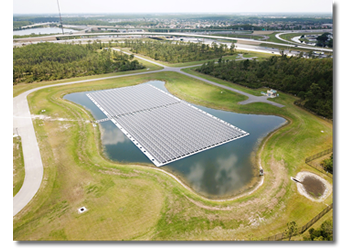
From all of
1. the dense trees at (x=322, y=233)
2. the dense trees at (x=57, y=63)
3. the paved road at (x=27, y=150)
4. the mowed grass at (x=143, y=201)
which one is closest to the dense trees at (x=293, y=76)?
the paved road at (x=27, y=150)

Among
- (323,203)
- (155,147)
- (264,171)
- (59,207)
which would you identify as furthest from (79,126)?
(323,203)

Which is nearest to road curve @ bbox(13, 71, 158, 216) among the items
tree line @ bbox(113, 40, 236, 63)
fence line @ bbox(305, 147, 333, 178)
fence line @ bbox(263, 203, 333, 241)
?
fence line @ bbox(263, 203, 333, 241)

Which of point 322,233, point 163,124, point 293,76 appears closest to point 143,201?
point 322,233

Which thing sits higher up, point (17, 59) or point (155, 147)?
point (17, 59)

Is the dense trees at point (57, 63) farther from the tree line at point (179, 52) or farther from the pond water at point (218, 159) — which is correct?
the pond water at point (218, 159)

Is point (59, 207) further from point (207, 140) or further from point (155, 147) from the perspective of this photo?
point (207, 140)

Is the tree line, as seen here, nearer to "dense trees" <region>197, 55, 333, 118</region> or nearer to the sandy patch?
"dense trees" <region>197, 55, 333, 118</region>
